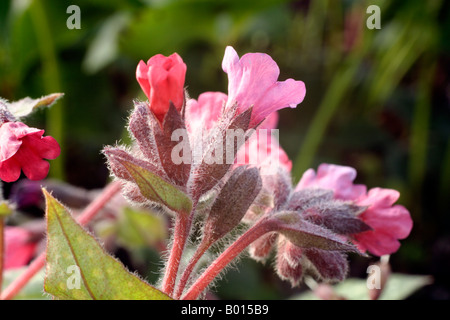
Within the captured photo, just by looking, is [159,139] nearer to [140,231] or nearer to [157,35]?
[140,231]

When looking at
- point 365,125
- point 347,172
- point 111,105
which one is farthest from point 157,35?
point 347,172

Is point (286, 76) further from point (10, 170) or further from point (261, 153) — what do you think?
point (10, 170)

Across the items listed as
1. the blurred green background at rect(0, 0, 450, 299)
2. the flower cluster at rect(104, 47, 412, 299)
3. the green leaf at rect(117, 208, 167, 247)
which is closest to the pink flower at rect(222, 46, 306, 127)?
the flower cluster at rect(104, 47, 412, 299)

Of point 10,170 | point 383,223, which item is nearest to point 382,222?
point 383,223

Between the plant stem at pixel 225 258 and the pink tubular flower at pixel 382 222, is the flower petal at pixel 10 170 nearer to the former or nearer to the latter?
the plant stem at pixel 225 258

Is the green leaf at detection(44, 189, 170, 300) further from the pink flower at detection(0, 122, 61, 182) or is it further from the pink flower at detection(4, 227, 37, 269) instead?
the pink flower at detection(4, 227, 37, 269)

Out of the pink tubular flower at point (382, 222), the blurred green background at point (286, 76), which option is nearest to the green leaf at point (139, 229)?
the blurred green background at point (286, 76)
